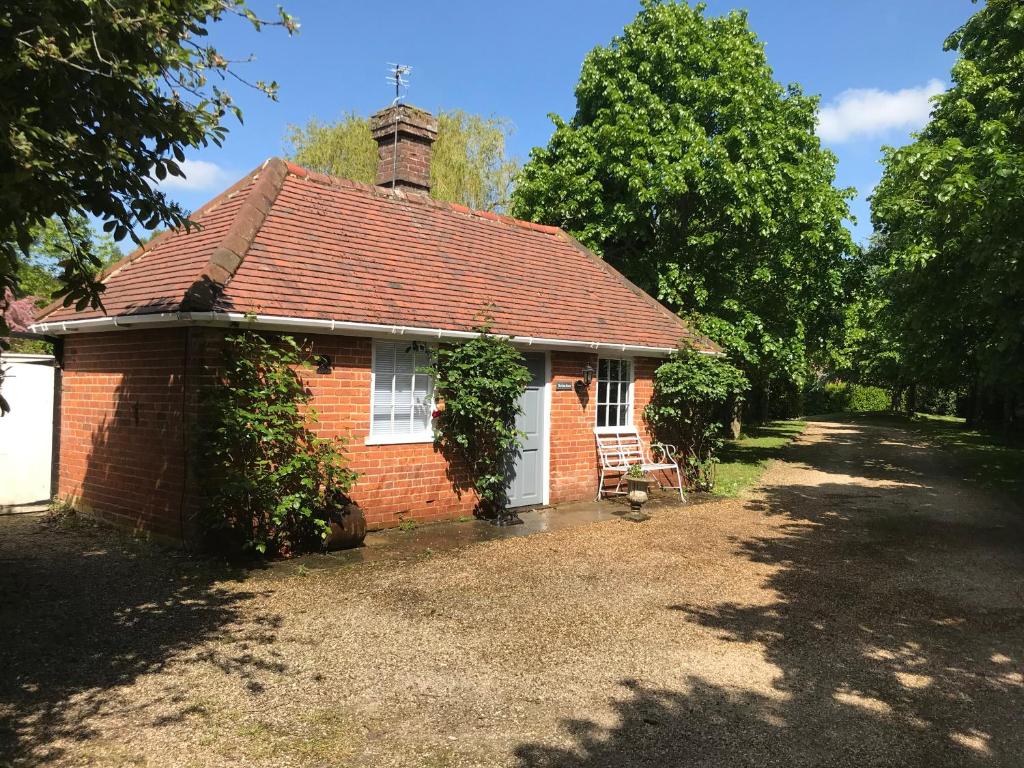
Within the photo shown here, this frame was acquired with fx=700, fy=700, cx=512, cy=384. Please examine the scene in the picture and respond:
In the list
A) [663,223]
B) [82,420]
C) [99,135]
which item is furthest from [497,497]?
[663,223]

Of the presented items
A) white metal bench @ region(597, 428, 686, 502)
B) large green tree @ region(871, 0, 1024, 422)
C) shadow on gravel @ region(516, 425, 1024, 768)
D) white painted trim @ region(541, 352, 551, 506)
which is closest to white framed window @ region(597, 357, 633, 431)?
white metal bench @ region(597, 428, 686, 502)

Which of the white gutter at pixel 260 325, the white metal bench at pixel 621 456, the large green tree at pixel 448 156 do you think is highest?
the large green tree at pixel 448 156

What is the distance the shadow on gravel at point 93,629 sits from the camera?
414 centimetres

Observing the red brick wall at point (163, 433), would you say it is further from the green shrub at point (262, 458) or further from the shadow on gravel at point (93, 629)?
the shadow on gravel at point (93, 629)

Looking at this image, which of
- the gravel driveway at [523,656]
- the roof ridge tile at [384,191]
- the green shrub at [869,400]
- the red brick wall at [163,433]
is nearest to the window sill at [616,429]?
the red brick wall at [163,433]

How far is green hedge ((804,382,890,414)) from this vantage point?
160 feet

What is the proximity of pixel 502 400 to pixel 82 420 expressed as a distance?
19.4 feet

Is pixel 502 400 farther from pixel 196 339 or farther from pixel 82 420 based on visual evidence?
pixel 82 420

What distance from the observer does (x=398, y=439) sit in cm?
937

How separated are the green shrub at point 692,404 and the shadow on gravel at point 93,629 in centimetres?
835

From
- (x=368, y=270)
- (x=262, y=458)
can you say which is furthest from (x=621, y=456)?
(x=262, y=458)

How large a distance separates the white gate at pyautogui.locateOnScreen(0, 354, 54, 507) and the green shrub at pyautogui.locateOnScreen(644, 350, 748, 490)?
31.8ft

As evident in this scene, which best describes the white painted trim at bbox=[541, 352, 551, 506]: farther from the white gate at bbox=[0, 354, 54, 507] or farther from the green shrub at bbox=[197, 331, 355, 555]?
the white gate at bbox=[0, 354, 54, 507]

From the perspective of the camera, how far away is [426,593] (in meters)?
6.73
